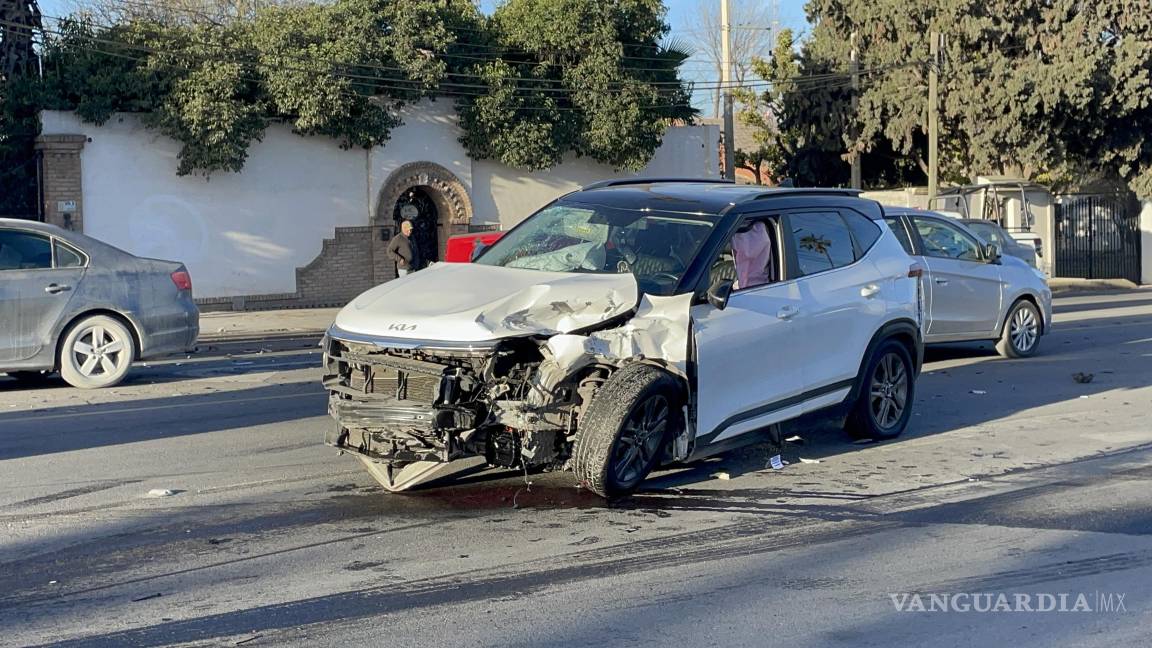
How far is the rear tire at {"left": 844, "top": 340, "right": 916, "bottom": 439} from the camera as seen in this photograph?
29.2 ft

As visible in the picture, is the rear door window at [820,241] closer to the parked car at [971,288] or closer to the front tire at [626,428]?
the front tire at [626,428]

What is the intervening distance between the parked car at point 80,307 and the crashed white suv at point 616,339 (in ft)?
17.7

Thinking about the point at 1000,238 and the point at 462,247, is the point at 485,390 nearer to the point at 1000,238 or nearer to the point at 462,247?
the point at 462,247

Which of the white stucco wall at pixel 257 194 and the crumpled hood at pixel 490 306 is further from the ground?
the white stucco wall at pixel 257 194

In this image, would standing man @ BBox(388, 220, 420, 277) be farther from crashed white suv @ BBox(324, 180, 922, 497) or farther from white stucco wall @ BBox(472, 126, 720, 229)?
crashed white suv @ BBox(324, 180, 922, 497)

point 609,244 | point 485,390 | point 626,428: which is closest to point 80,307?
point 609,244

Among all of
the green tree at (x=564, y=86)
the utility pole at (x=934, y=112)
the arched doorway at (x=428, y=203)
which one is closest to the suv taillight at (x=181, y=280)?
the arched doorway at (x=428, y=203)

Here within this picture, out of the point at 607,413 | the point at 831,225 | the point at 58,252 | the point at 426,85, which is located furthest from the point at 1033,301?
the point at 426,85

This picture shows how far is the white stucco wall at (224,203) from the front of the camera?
22766 mm

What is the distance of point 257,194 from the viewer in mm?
24531

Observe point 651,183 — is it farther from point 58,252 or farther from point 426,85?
point 426,85

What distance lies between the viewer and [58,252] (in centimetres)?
1190

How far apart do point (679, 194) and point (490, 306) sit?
2022mm

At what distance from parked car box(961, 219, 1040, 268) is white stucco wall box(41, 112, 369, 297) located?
13.7 m
